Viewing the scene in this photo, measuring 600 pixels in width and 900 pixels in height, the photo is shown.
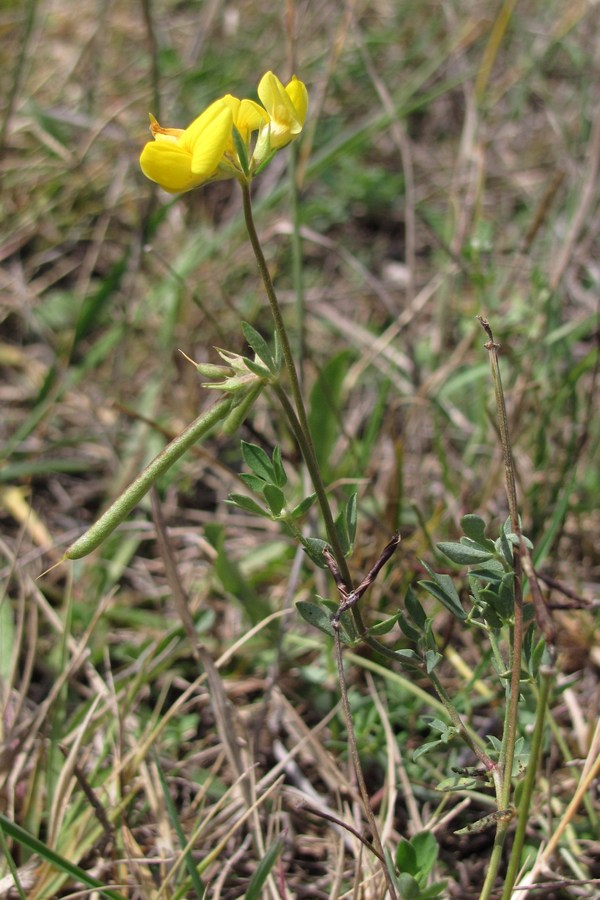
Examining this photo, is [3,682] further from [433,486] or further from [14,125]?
[14,125]

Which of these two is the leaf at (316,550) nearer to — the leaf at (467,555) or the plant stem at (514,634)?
the leaf at (467,555)

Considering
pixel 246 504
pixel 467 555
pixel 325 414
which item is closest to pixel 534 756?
pixel 467 555

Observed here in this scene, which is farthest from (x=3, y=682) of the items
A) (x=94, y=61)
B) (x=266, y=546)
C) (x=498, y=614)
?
(x=94, y=61)

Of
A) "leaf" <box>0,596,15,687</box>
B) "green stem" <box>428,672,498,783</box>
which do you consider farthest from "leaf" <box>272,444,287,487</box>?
"leaf" <box>0,596,15,687</box>

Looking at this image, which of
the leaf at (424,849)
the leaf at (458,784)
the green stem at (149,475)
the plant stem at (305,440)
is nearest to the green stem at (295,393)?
Answer: the plant stem at (305,440)

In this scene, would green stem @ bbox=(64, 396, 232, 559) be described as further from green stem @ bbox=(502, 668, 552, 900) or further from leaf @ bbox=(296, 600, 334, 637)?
green stem @ bbox=(502, 668, 552, 900)

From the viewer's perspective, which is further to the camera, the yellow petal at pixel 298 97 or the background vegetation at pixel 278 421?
the background vegetation at pixel 278 421
